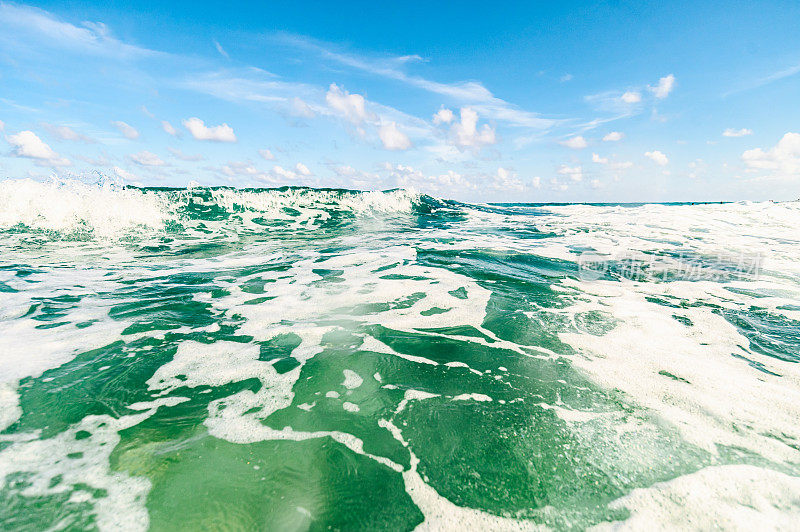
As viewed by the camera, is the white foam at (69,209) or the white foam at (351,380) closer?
the white foam at (351,380)

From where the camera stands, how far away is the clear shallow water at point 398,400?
6.79 feet

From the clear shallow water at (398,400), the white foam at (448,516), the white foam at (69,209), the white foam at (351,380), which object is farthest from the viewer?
the white foam at (69,209)

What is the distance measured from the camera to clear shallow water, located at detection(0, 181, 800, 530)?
207cm

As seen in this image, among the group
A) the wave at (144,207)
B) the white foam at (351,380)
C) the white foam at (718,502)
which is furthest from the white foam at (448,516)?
the wave at (144,207)

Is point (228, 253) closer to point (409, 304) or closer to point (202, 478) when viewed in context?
point (409, 304)

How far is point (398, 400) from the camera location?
315 centimetres

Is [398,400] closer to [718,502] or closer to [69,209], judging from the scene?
[718,502]

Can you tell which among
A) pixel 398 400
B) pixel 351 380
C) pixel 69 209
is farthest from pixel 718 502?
pixel 69 209

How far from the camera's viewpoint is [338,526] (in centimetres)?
193

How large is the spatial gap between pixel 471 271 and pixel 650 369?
186 inches

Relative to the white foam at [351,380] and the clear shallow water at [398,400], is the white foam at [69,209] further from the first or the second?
the white foam at [351,380]

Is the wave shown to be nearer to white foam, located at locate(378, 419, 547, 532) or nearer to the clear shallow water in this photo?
the clear shallow water

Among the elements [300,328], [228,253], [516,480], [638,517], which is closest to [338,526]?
[516,480]

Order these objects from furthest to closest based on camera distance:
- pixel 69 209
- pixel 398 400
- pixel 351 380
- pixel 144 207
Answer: pixel 144 207 → pixel 69 209 → pixel 351 380 → pixel 398 400
